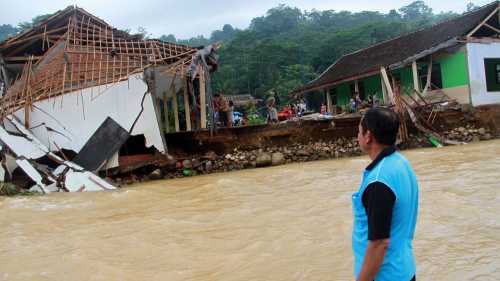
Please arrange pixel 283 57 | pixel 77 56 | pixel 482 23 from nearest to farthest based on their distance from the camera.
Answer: pixel 77 56, pixel 482 23, pixel 283 57

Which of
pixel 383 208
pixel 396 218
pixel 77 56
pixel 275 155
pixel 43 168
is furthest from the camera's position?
pixel 275 155

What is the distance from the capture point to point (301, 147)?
15945 millimetres

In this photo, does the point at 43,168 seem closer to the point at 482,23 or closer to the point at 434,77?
the point at 434,77

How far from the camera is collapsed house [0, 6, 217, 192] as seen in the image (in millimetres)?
11812

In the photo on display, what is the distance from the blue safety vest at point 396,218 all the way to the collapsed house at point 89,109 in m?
10.1

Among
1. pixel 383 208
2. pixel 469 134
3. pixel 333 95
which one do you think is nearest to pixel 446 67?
pixel 469 134

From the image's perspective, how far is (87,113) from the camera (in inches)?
507

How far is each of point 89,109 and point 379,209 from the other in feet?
39.6

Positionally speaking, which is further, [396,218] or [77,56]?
[77,56]

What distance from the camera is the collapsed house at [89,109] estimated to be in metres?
11.8

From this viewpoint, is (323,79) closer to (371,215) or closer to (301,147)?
(301,147)

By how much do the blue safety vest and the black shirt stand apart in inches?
1.2

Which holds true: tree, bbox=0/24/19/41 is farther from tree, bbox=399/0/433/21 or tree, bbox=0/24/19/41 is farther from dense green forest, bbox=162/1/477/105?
tree, bbox=399/0/433/21

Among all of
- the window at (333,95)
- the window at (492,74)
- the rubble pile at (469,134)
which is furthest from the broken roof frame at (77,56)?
the window at (333,95)
